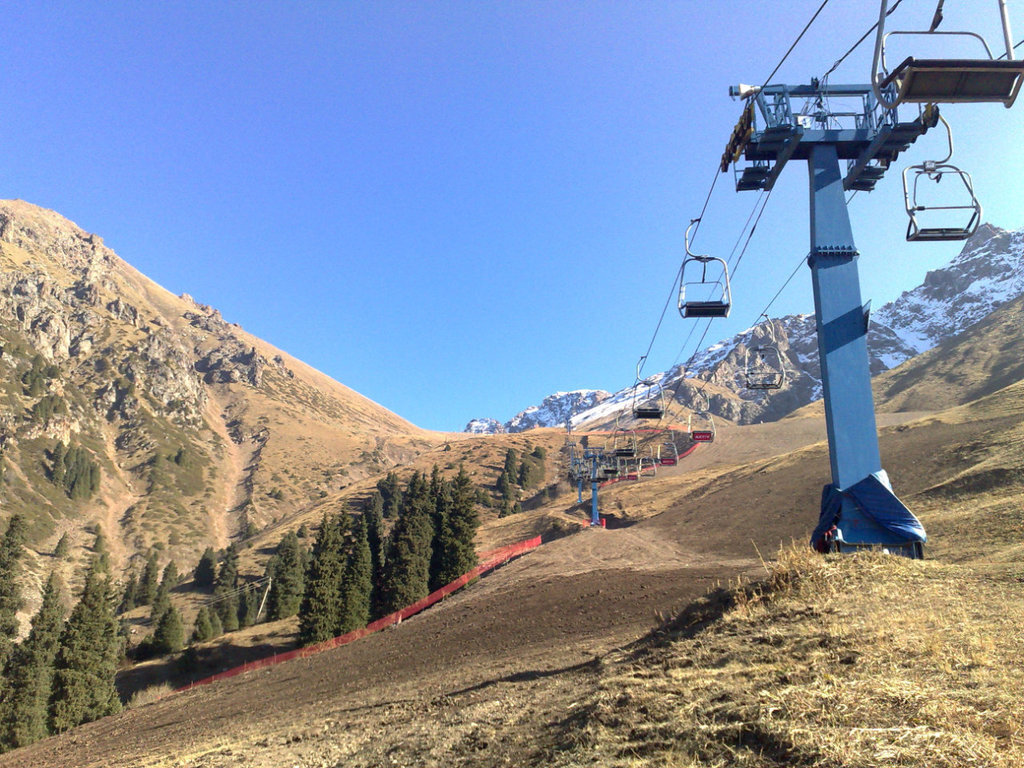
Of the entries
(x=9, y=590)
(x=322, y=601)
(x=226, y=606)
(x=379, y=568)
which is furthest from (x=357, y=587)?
(x=226, y=606)

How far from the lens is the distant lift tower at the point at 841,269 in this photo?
13.8 metres

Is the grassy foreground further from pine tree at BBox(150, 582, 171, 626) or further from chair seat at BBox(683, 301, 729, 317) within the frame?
pine tree at BBox(150, 582, 171, 626)

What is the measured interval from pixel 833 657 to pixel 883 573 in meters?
5.04

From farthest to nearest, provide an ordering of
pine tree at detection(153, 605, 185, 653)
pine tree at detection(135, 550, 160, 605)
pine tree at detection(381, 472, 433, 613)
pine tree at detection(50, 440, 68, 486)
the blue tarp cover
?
pine tree at detection(50, 440, 68, 486)
pine tree at detection(135, 550, 160, 605)
pine tree at detection(153, 605, 185, 653)
pine tree at detection(381, 472, 433, 613)
the blue tarp cover

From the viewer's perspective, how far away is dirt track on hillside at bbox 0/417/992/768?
1145 cm

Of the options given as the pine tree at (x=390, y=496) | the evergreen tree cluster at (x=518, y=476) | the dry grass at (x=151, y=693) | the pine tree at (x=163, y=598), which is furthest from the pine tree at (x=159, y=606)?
the evergreen tree cluster at (x=518, y=476)

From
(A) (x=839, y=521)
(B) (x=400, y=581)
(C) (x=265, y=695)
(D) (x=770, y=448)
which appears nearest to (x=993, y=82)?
(A) (x=839, y=521)

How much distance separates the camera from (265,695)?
2369 centimetres

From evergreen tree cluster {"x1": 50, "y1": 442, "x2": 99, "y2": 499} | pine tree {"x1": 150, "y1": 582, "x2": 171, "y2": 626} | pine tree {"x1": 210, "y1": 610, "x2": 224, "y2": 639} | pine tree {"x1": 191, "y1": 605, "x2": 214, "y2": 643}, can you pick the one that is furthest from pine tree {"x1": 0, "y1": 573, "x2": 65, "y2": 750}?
evergreen tree cluster {"x1": 50, "y1": 442, "x2": 99, "y2": 499}

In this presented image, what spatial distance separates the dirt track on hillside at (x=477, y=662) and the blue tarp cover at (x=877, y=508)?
490 centimetres

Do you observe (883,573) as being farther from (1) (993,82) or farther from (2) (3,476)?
(2) (3,476)

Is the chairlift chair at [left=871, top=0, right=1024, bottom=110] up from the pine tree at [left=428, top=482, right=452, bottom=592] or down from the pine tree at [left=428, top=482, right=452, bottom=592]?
up

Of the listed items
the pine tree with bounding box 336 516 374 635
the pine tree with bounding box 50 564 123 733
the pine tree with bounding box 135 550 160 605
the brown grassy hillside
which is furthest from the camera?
the brown grassy hillside

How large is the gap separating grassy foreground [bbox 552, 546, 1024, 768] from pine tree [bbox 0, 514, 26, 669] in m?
42.0
